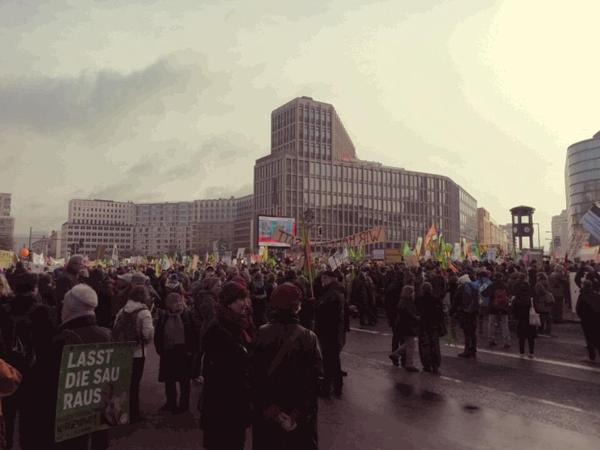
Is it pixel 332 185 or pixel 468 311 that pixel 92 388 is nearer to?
pixel 468 311

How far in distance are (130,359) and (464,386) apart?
694 cm

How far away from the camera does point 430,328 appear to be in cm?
1045

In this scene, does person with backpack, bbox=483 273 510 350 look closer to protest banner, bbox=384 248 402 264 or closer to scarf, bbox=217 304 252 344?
scarf, bbox=217 304 252 344

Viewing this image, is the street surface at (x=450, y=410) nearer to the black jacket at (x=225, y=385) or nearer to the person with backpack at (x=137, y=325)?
the person with backpack at (x=137, y=325)

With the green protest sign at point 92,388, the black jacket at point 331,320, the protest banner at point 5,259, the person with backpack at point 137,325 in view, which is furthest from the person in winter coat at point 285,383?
the protest banner at point 5,259

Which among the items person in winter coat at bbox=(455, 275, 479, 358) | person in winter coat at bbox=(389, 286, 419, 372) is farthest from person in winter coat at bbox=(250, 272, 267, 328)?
person in winter coat at bbox=(455, 275, 479, 358)

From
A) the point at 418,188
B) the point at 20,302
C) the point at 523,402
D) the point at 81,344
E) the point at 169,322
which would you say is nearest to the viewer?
the point at 81,344

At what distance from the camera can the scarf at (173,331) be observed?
744 cm

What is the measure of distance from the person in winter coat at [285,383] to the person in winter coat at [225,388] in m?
0.10

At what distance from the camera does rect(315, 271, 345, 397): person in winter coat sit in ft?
28.0

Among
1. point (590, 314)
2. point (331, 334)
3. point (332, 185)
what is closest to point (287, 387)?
point (331, 334)

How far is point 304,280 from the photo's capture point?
12.9 meters

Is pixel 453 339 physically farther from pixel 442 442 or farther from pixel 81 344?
pixel 81 344

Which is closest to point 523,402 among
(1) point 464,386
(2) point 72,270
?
(1) point 464,386
